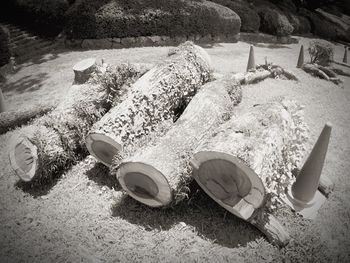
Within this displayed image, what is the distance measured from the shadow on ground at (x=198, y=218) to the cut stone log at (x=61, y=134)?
3.75 feet

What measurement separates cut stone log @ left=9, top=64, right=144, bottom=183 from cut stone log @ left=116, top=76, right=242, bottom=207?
3.16ft

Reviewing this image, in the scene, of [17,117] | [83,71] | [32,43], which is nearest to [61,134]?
[83,71]

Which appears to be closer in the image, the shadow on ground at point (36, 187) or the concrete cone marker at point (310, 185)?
the concrete cone marker at point (310, 185)

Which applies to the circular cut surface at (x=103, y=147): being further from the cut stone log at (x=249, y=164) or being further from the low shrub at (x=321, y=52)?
the low shrub at (x=321, y=52)

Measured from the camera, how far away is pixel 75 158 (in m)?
4.00

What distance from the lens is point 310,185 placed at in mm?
3291

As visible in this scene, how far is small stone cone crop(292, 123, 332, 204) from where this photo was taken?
3.02 metres

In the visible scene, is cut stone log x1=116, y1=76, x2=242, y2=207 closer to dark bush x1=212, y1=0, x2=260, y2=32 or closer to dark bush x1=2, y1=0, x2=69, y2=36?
dark bush x1=2, y1=0, x2=69, y2=36

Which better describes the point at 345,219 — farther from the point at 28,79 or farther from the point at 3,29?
the point at 3,29

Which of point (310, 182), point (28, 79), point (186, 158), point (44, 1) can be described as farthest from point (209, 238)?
point (44, 1)

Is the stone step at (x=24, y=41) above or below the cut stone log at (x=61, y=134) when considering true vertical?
below

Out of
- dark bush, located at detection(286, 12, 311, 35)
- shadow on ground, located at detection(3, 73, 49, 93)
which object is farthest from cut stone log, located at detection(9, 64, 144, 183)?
dark bush, located at detection(286, 12, 311, 35)

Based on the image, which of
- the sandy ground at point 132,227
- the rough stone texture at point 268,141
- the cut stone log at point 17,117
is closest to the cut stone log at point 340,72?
the sandy ground at point 132,227

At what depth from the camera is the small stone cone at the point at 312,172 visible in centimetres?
302
